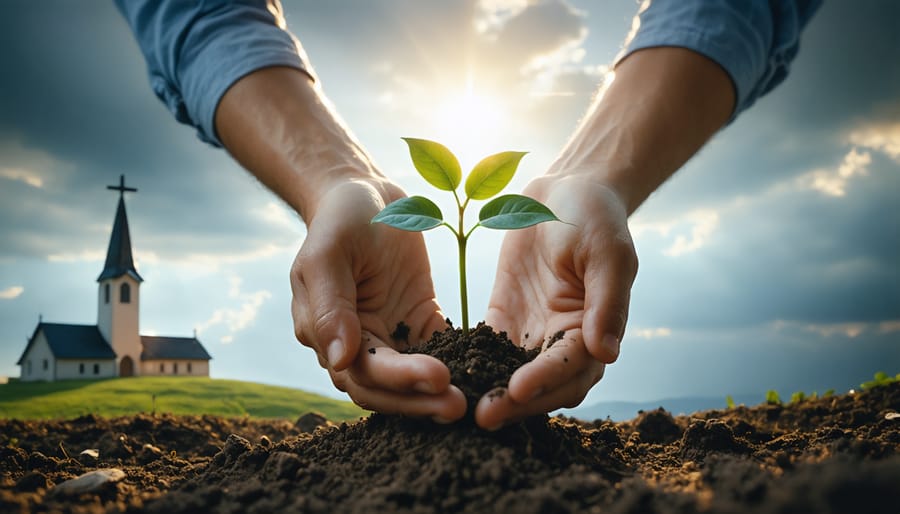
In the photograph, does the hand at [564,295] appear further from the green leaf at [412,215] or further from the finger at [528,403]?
the green leaf at [412,215]

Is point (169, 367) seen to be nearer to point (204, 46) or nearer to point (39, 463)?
point (204, 46)

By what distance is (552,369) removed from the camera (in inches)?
93.4

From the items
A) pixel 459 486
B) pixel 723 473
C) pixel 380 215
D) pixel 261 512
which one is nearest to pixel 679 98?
pixel 380 215

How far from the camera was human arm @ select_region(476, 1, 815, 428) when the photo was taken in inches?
106

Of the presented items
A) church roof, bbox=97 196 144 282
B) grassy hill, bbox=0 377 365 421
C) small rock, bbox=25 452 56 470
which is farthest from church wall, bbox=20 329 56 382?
small rock, bbox=25 452 56 470

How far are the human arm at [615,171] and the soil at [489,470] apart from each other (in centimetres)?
38

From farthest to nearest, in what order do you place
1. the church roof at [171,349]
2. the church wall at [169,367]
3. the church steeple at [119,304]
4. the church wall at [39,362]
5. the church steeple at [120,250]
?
the church roof at [171,349] → the church wall at [169,367] → the church steeple at [119,304] → the church wall at [39,362] → the church steeple at [120,250]

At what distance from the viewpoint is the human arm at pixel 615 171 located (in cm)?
268

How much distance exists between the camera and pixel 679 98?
12.5 feet

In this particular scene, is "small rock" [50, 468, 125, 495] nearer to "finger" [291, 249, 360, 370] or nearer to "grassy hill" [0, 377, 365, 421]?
"finger" [291, 249, 360, 370]

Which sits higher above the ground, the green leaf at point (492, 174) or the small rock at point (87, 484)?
the green leaf at point (492, 174)

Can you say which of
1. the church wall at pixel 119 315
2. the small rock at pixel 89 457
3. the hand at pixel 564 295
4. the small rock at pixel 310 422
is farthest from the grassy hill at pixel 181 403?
the church wall at pixel 119 315

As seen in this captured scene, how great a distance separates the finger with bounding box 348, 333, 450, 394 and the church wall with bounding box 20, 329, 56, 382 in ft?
109

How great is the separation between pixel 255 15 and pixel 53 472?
3.46m
